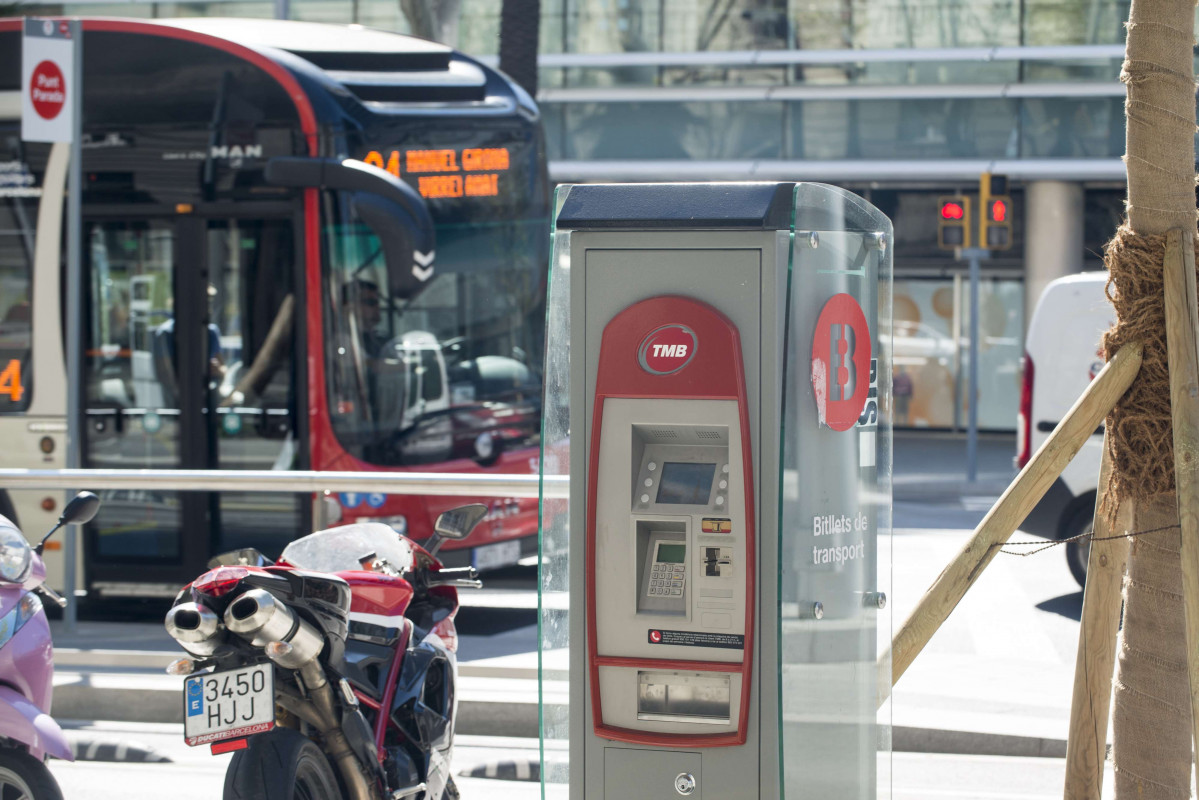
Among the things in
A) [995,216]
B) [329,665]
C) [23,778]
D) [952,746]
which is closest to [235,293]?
[23,778]

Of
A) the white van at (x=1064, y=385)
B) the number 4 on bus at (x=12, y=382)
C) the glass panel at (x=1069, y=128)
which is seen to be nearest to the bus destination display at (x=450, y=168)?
the number 4 on bus at (x=12, y=382)

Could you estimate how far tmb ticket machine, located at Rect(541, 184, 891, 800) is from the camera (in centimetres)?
330

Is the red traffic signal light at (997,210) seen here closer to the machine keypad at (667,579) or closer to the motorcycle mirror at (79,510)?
the motorcycle mirror at (79,510)

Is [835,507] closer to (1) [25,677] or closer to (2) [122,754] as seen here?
(1) [25,677]

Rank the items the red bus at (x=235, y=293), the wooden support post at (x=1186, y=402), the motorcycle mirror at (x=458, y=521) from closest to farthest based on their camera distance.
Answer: the wooden support post at (x=1186, y=402), the motorcycle mirror at (x=458, y=521), the red bus at (x=235, y=293)

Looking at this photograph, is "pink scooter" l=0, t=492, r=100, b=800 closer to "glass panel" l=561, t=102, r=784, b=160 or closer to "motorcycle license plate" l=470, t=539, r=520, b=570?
"motorcycle license plate" l=470, t=539, r=520, b=570

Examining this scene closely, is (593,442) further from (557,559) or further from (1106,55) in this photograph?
(1106,55)

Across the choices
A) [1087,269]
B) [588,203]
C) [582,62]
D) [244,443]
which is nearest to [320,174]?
[244,443]

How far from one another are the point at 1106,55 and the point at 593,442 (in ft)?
58.3

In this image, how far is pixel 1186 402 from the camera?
3598 mm

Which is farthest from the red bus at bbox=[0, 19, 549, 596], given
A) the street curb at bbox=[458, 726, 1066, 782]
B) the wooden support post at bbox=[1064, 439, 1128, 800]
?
the wooden support post at bbox=[1064, 439, 1128, 800]

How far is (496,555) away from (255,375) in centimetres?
184

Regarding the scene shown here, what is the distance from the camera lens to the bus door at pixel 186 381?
845 cm

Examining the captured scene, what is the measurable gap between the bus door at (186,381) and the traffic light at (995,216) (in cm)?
861
